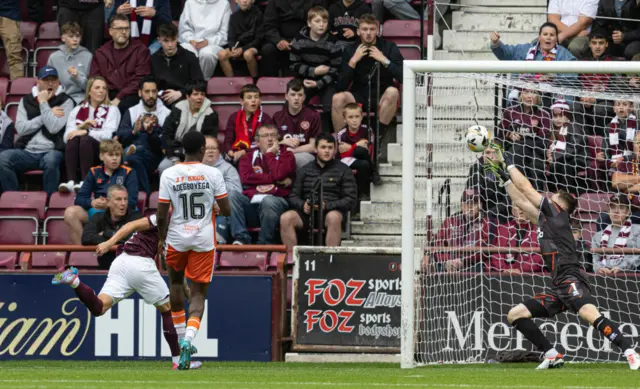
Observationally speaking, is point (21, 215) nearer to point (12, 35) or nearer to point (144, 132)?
point (144, 132)

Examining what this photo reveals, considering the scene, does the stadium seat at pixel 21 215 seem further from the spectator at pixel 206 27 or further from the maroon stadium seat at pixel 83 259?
the spectator at pixel 206 27

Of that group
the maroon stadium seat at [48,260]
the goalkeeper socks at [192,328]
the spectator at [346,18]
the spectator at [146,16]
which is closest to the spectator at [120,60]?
the spectator at [146,16]

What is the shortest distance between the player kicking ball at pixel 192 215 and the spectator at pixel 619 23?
6.47 m

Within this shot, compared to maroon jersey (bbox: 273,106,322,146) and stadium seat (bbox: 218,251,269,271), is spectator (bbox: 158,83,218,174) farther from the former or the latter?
stadium seat (bbox: 218,251,269,271)

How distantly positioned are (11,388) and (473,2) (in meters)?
9.74

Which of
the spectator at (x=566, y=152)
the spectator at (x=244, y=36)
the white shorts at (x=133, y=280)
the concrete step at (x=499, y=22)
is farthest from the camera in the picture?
the spectator at (x=244, y=36)

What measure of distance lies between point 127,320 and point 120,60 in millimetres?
4174

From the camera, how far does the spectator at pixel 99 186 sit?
553 inches

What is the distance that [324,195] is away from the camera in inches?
545

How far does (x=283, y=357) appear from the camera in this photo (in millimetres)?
13141

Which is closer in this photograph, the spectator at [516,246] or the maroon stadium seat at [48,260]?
the spectator at [516,246]

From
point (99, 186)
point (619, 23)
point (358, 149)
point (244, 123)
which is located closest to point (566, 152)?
point (358, 149)

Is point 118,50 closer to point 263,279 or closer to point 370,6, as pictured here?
point 370,6

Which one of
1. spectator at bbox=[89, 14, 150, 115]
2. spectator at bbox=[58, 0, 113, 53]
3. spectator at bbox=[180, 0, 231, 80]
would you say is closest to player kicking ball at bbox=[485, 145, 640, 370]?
spectator at bbox=[180, 0, 231, 80]
